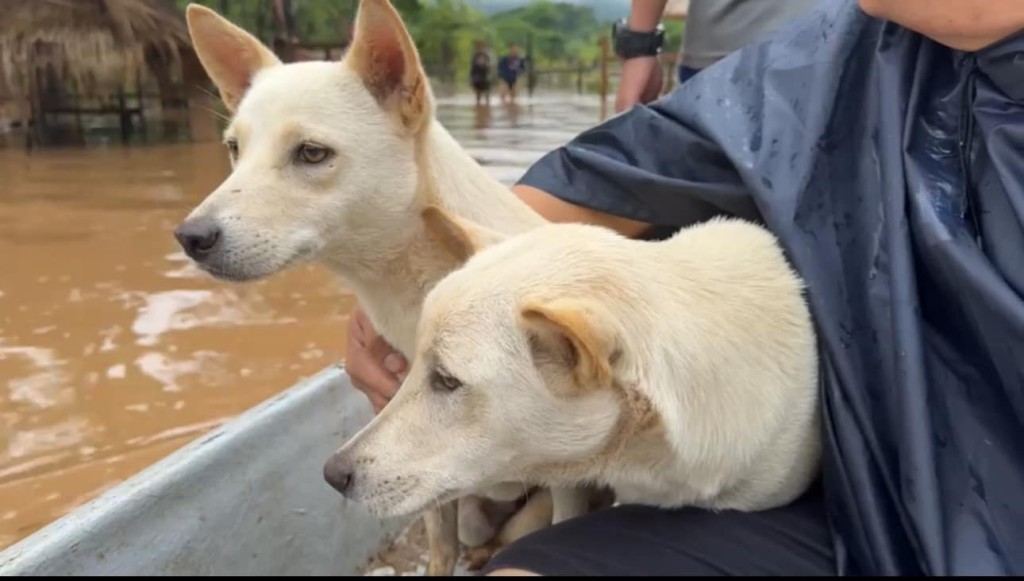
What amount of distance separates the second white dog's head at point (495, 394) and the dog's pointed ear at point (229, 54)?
1017 mm

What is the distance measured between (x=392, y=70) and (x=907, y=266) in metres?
1.14

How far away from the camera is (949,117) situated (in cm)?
138

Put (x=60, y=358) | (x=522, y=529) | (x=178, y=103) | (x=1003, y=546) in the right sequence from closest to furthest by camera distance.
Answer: (x=1003, y=546) → (x=522, y=529) → (x=60, y=358) → (x=178, y=103)

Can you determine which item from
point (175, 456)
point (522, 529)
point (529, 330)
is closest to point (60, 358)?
point (175, 456)

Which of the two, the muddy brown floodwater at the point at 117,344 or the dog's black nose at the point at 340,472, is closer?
the dog's black nose at the point at 340,472

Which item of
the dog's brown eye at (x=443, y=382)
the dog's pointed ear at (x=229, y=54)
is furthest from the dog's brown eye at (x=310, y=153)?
the dog's brown eye at (x=443, y=382)

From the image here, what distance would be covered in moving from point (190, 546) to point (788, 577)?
1.14 metres

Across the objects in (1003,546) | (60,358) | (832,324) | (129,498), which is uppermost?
(832,324)

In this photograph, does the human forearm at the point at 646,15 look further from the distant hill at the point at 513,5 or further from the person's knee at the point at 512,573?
the distant hill at the point at 513,5

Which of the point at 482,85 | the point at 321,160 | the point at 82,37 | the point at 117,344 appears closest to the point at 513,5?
the point at 482,85

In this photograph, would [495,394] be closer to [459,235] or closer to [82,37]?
[459,235]

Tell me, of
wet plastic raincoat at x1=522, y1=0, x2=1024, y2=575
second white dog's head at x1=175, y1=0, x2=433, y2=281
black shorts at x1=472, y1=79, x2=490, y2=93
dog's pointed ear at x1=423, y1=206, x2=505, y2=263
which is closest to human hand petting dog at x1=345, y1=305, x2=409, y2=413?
second white dog's head at x1=175, y1=0, x2=433, y2=281

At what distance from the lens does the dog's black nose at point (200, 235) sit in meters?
1.84

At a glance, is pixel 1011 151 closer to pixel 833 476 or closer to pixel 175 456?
pixel 833 476
